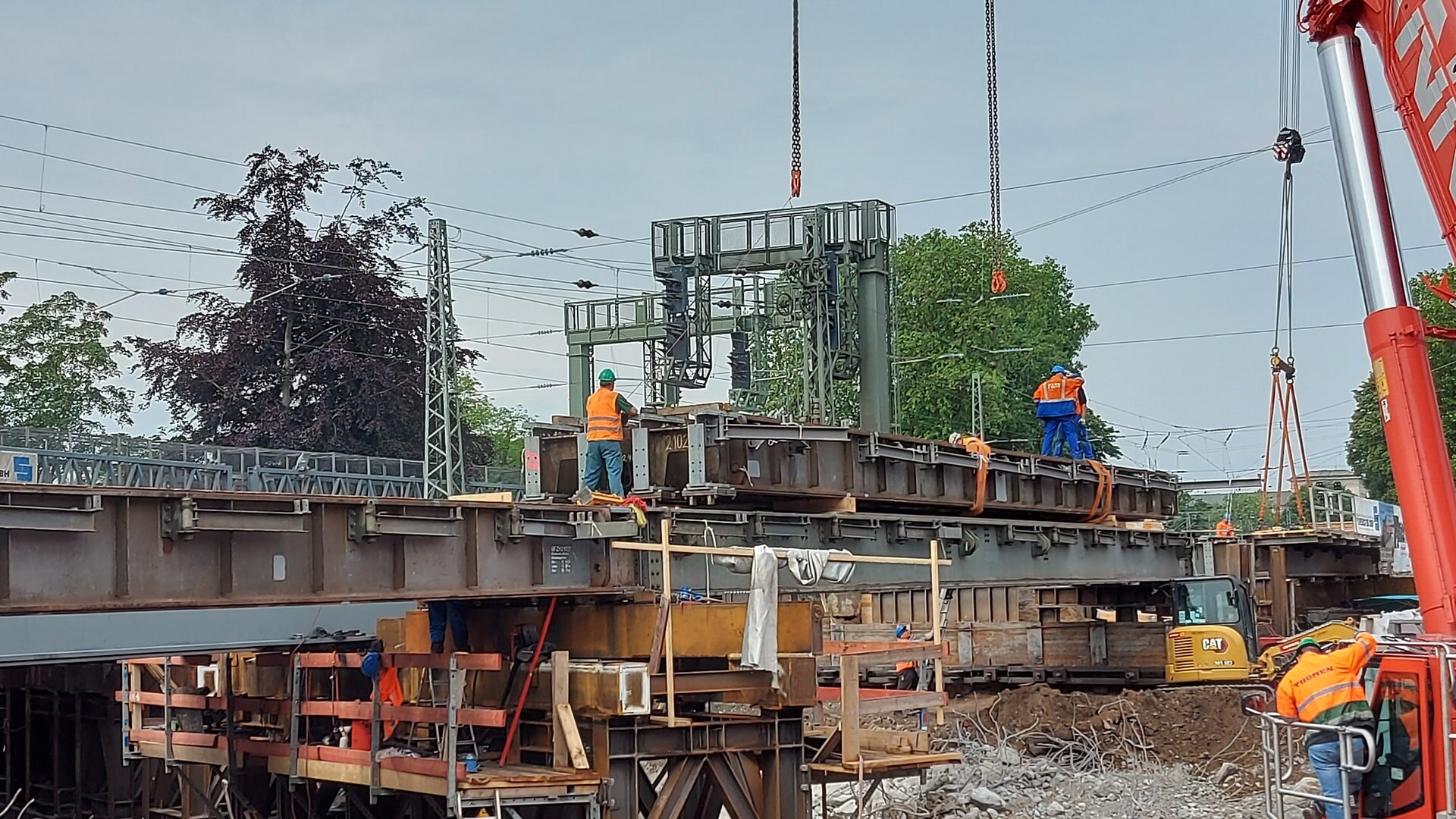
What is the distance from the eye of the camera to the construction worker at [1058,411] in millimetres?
22703

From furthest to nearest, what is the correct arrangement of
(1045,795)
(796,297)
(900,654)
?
(796,297)
(1045,795)
(900,654)

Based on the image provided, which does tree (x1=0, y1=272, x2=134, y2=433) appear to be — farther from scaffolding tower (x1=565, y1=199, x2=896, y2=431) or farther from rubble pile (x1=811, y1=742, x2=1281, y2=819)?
rubble pile (x1=811, y1=742, x2=1281, y2=819)

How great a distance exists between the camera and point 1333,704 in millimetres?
9242

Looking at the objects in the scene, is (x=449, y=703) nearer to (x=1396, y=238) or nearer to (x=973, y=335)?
(x=1396, y=238)

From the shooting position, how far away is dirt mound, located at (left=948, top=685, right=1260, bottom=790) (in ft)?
77.3

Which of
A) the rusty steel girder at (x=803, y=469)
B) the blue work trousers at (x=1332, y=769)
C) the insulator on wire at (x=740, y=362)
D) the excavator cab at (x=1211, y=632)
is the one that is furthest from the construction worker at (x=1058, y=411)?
the insulator on wire at (x=740, y=362)

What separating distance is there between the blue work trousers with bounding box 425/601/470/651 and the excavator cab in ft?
49.1

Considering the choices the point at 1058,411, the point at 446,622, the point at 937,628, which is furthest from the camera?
the point at 1058,411

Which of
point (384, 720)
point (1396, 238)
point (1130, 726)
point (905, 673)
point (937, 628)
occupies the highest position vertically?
point (1396, 238)

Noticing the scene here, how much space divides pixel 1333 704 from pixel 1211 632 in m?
18.3

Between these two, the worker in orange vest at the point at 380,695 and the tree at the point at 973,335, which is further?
the tree at the point at 973,335

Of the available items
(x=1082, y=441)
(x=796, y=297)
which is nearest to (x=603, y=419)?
(x=1082, y=441)

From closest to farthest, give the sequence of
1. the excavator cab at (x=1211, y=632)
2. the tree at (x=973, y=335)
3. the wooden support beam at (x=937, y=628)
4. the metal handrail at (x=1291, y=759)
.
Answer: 1. the metal handrail at (x=1291, y=759)
2. the wooden support beam at (x=937, y=628)
3. the excavator cab at (x=1211, y=632)
4. the tree at (x=973, y=335)

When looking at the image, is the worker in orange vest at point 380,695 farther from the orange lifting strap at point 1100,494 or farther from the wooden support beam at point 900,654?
the orange lifting strap at point 1100,494
